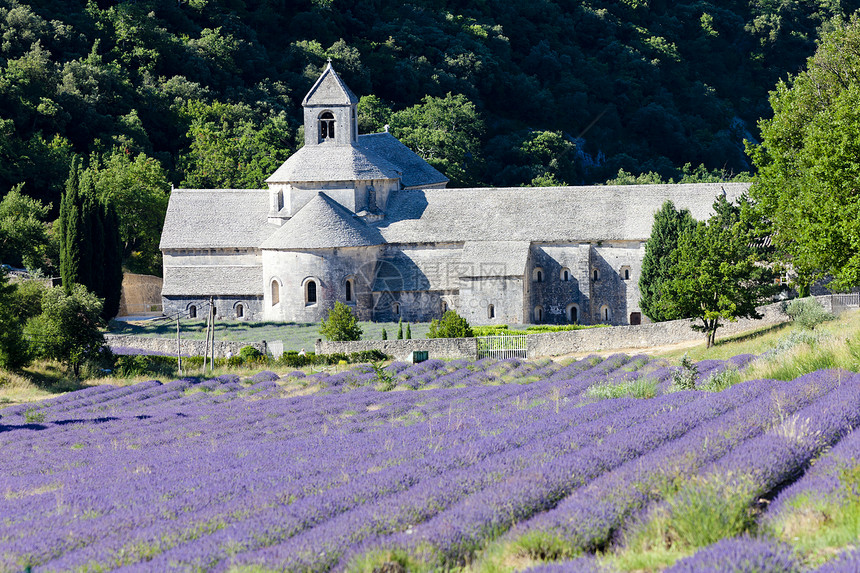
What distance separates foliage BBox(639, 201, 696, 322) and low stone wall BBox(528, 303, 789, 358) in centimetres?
487

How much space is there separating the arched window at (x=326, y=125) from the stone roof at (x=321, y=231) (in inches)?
204

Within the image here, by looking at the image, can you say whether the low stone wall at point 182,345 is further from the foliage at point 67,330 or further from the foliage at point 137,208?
the foliage at point 137,208

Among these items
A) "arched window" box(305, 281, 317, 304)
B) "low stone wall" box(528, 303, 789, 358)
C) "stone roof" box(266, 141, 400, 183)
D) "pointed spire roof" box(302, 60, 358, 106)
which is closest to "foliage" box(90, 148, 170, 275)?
"stone roof" box(266, 141, 400, 183)

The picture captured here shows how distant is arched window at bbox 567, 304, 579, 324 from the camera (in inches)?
2357

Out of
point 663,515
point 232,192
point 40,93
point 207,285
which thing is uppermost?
point 40,93

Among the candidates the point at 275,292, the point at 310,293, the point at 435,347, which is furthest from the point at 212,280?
the point at 435,347

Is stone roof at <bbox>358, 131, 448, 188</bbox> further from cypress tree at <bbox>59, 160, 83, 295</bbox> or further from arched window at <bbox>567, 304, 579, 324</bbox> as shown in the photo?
cypress tree at <bbox>59, 160, 83, 295</bbox>

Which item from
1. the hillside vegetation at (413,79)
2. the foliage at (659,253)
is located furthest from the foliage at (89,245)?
the foliage at (659,253)

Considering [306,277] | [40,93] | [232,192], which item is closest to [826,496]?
[306,277]

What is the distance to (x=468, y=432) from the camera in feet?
60.6

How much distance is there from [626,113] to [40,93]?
67.5m

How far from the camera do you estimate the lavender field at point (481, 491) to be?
10.8 meters

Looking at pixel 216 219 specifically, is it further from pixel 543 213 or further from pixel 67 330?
pixel 543 213

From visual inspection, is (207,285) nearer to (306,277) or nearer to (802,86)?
(306,277)
